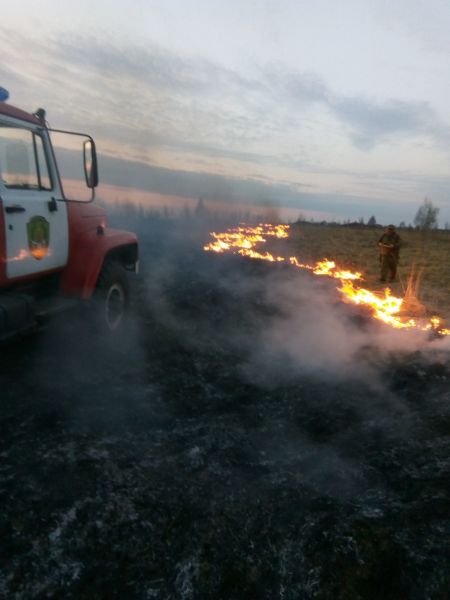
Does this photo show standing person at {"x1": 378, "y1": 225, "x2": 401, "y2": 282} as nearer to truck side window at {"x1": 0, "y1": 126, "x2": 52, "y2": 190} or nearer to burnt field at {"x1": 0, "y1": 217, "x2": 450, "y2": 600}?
burnt field at {"x1": 0, "y1": 217, "x2": 450, "y2": 600}

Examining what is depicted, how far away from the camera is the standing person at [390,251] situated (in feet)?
48.2

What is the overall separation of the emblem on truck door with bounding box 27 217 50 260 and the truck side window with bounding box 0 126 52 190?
1.22 ft

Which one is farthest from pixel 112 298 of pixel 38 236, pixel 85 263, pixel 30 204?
pixel 30 204

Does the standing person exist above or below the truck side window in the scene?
below

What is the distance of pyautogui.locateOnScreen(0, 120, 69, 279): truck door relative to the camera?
4.62 metres

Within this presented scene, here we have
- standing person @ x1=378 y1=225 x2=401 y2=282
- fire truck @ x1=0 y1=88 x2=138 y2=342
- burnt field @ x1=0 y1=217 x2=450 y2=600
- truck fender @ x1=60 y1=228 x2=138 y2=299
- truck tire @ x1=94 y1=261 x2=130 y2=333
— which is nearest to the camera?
burnt field @ x1=0 y1=217 x2=450 y2=600

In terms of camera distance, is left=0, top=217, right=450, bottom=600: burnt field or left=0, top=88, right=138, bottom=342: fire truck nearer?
left=0, top=217, right=450, bottom=600: burnt field

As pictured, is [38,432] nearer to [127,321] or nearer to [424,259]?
[127,321]

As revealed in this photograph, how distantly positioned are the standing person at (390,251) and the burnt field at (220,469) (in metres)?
7.88

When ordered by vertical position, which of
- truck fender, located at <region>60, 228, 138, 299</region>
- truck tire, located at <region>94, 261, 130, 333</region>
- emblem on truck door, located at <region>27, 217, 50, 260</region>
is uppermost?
emblem on truck door, located at <region>27, 217, 50, 260</region>

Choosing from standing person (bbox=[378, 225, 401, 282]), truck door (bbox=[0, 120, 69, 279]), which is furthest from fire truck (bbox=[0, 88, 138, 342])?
standing person (bbox=[378, 225, 401, 282])

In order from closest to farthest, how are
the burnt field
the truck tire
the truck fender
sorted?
the burnt field < the truck fender < the truck tire

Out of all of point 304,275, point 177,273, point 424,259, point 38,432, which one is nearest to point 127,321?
point 38,432

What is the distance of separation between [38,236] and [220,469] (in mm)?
3111
